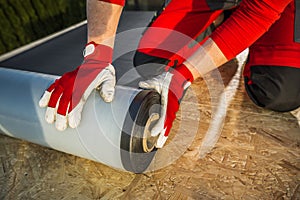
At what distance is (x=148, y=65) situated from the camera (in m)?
1.53

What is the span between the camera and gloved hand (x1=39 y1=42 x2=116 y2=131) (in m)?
0.95

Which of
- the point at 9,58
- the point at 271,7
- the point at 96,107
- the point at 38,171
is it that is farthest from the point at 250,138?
the point at 9,58

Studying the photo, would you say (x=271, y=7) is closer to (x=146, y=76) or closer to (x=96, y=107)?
(x=146, y=76)

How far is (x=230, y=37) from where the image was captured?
1.17 metres

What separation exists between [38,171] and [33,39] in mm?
Answer: 1575

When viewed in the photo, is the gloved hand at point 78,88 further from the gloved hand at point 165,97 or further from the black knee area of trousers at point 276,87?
the black knee area of trousers at point 276,87

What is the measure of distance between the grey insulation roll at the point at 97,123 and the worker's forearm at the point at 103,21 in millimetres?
203

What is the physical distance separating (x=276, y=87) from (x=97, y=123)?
2.94ft

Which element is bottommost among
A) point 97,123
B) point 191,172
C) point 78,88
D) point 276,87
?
point 191,172

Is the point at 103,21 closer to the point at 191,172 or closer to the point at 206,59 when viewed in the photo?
the point at 206,59

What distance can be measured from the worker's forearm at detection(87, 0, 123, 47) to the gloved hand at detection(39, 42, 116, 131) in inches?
1.7

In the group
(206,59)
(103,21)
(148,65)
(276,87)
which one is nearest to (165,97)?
(206,59)

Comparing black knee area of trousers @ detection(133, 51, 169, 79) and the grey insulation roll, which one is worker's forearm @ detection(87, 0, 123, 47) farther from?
black knee area of trousers @ detection(133, 51, 169, 79)

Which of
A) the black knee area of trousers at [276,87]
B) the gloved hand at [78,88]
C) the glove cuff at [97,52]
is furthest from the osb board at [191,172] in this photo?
the glove cuff at [97,52]
